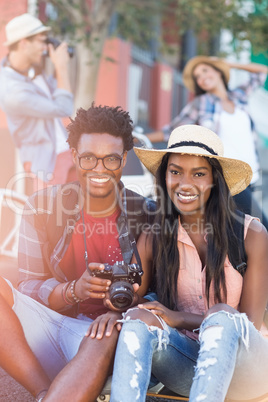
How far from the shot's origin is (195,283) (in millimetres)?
2758

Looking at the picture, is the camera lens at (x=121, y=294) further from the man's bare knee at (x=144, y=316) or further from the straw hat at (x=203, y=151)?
the straw hat at (x=203, y=151)

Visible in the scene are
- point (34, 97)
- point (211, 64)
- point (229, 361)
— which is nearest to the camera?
point (229, 361)

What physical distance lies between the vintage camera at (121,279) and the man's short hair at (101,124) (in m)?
0.72

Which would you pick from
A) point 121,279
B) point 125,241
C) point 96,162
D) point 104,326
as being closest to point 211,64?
point 96,162

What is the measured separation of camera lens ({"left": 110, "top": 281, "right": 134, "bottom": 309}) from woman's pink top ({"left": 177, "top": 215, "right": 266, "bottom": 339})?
1.09 ft

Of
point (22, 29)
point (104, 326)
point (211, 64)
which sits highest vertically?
point (22, 29)

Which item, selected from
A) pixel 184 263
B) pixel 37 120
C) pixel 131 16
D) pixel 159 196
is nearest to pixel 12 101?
pixel 37 120

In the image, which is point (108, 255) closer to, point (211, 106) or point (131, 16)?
point (211, 106)

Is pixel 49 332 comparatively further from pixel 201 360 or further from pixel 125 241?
pixel 201 360

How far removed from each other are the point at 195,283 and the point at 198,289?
→ 0.03m

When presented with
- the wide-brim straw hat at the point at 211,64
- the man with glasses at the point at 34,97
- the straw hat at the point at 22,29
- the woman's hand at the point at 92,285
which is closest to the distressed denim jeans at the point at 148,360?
the woman's hand at the point at 92,285

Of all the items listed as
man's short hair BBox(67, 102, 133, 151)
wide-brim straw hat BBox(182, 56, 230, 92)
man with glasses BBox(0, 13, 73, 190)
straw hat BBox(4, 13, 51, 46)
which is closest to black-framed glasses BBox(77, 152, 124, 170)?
man's short hair BBox(67, 102, 133, 151)

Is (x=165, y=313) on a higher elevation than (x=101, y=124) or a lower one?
lower

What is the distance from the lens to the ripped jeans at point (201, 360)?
224 cm
